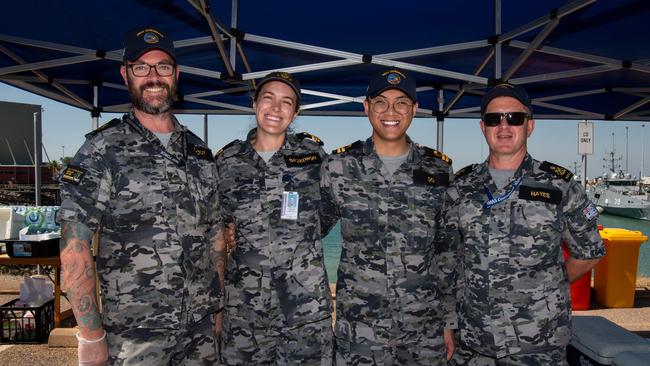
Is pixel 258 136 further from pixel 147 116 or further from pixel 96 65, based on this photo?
pixel 96 65

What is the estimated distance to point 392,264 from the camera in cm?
229

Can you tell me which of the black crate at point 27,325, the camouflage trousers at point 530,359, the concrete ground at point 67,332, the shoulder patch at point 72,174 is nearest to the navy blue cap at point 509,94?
the camouflage trousers at point 530,359

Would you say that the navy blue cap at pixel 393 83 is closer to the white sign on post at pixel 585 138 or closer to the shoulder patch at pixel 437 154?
the shoulder patch at pixel 437 154

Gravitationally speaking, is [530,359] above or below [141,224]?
below

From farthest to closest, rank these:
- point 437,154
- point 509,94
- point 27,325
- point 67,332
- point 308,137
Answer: point 27,325 < point 67,332 < point 308,137 < point 437,154 < point 509,94

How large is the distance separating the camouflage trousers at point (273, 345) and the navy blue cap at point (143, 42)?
1462 millimetres

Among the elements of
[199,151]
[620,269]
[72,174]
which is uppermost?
[199,151]

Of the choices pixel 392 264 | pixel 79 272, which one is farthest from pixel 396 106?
pixel 79 272

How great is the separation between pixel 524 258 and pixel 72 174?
2.22 meters

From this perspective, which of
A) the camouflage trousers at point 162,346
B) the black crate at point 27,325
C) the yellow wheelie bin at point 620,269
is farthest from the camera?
the yellow wheelie bin at point 620,269

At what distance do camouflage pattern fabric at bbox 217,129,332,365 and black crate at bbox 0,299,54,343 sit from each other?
10.6 ft

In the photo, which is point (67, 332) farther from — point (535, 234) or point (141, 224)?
point (535, 234)

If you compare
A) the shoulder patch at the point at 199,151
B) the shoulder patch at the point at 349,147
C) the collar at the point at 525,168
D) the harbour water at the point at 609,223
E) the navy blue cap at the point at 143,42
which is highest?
the navy blue cap at the point at 143,42

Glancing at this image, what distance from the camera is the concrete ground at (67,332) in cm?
396
